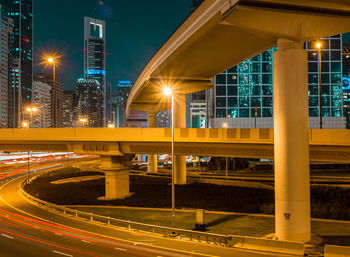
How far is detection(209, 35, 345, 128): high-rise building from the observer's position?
8244cm

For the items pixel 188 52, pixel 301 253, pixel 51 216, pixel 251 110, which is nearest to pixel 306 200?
pixel 301 253

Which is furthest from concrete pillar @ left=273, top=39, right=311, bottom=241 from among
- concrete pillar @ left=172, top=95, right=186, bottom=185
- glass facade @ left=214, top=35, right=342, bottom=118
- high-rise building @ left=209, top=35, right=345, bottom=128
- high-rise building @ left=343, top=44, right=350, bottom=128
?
high-rise building @ left=343, top=44, right=350, bottom=128

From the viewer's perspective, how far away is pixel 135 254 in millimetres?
15172

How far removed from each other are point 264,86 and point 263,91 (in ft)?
4.42

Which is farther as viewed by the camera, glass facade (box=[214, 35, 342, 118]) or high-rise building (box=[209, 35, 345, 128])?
glass facade (box=[214, 35, 342, 118])

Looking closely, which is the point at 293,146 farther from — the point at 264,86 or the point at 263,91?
the point at 264,86

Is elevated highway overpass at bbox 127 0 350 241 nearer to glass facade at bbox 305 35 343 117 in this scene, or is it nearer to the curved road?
the curved road

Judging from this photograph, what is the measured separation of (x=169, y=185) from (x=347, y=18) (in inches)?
1184

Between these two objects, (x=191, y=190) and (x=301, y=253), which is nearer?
(x=301, y=253)

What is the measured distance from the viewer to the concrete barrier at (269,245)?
15.0 metres

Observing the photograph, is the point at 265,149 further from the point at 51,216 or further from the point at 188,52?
the point at 51,216

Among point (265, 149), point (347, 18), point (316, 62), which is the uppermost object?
point (316, 62)

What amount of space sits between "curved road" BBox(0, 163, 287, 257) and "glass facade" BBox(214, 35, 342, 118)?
6964cm

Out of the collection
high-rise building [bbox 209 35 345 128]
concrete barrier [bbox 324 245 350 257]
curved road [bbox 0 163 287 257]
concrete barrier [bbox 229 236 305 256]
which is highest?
high-rise building [bbox 209 35 345 128]
